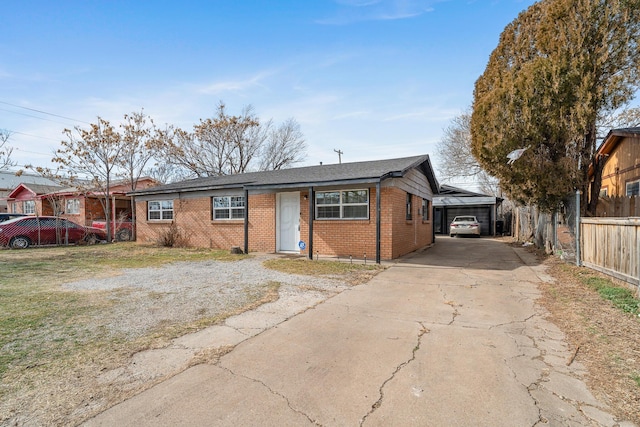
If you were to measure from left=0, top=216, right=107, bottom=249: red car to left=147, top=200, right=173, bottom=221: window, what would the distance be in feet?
11.7

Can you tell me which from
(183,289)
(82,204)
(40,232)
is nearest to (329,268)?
(183,289)

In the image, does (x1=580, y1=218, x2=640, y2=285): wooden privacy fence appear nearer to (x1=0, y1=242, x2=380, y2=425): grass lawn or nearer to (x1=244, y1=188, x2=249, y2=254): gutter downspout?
(x1=0, y1=242, x2=380, y2=425): grass lawn

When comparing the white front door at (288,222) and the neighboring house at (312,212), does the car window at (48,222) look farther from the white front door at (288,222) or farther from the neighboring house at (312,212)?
the white front door at (288,222)

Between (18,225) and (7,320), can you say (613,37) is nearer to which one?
(7,320)

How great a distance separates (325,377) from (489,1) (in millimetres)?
10805

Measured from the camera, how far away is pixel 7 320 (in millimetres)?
4480

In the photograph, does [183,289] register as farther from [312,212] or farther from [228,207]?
[228,207]

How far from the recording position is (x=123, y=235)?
18.7 m

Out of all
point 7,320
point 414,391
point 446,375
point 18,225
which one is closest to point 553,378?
point 446,375

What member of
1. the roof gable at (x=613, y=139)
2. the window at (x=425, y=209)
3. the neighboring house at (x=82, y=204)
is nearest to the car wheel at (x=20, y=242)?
the neighboring house at (x=82, y=204)

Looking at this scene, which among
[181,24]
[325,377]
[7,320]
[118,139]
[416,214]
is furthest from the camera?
[118,139]

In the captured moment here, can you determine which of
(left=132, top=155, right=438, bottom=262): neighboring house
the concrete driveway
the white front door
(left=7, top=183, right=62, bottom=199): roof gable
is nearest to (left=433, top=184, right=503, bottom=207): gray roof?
(left=132, top=155, right=438, bottom=262): neighboring house

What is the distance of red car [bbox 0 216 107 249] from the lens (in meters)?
14.4

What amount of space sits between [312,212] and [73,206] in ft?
76.7
